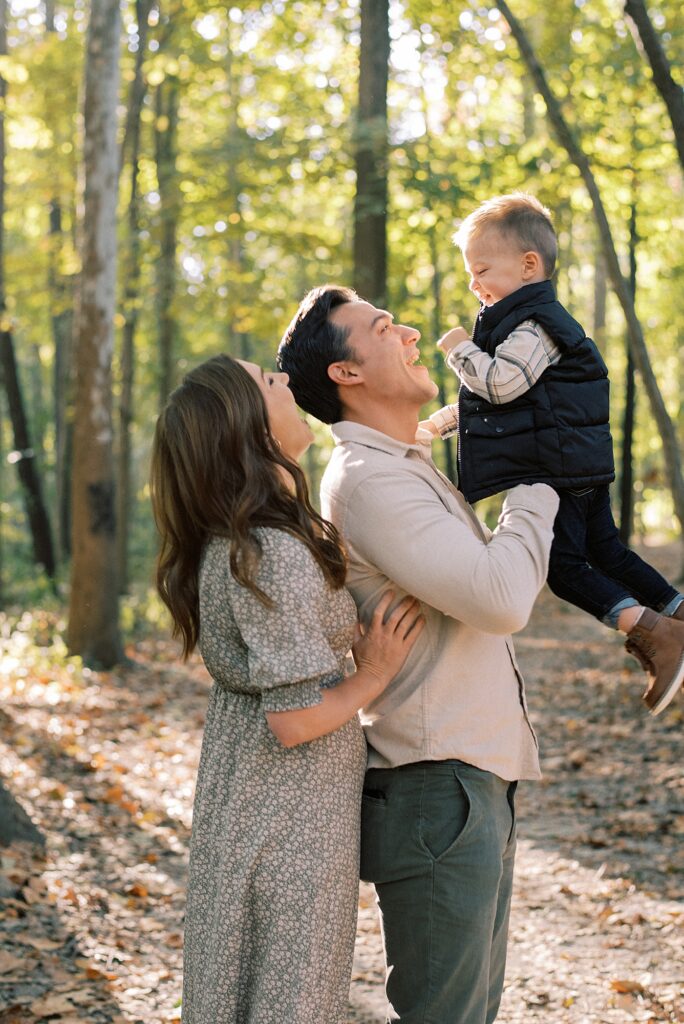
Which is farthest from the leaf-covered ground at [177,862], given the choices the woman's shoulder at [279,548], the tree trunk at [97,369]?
the woman's shoulder at [279,548]

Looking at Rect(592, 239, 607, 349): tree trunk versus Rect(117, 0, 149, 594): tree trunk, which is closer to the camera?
Rect(117, 0, 149, 594): tree trunk

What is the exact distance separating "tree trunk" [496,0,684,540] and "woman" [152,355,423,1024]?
5.50 m

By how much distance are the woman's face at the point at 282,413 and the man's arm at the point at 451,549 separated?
0.67 ft

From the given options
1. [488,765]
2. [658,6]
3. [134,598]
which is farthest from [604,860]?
[134,598]

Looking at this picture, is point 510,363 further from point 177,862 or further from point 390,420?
point 177,862

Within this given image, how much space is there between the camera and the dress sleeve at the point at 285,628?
7.32 ft

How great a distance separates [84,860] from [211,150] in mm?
10555

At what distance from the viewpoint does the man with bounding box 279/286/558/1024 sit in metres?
2.34

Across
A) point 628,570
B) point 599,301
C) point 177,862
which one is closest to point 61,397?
point 599,301

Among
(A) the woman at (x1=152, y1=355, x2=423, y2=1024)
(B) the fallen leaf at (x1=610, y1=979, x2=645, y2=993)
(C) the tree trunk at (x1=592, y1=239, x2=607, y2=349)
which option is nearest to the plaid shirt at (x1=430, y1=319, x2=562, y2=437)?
(A) the woman at (x1=152, y1=355, x2=423, y2=1024)

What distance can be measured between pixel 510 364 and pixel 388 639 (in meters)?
0.80

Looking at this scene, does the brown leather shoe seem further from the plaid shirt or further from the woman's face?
the woman's face

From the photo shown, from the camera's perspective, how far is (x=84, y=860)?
225 inches

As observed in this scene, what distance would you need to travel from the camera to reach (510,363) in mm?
2732
